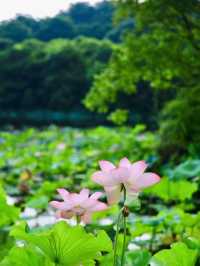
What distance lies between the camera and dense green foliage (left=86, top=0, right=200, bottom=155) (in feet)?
13.2

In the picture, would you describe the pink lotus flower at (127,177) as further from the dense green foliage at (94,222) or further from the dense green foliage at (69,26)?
the dense green foliage at (69,26)

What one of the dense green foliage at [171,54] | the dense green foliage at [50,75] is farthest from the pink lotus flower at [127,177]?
the dense green foliage at [50,75]

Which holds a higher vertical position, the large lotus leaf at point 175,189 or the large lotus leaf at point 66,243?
the large lotus leaf at point 66,243

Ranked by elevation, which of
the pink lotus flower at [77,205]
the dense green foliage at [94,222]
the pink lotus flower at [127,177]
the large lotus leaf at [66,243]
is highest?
the pink lotus flower at [127,177]

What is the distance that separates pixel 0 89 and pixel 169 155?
18788 mm

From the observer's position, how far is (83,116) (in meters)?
20.7

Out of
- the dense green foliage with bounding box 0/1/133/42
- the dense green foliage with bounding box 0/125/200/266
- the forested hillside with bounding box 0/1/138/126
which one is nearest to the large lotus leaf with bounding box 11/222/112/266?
the dense green foliage with bounding box 0/125/200/266

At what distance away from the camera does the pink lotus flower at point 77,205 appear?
2.59 ft

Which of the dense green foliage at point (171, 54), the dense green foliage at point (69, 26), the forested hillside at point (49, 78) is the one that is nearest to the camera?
the dense green foliage at point (171, 54)

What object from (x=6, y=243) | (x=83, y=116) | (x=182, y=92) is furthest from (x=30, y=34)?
(x=6, y=243)

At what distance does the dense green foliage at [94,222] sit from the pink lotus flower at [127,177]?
4 cm

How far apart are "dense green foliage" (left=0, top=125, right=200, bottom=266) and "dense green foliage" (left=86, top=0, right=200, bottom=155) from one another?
0.28 metres

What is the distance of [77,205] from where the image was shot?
79 centimetres

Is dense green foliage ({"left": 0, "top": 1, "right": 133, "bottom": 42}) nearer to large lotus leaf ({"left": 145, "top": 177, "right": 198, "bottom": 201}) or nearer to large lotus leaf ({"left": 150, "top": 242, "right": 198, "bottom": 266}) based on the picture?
large lotus leaf ({"left": 145, "top": 177, "right": 198, "bottom": 201})
